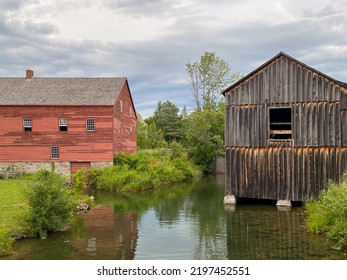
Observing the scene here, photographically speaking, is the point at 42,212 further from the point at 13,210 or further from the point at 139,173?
the point at 139,173

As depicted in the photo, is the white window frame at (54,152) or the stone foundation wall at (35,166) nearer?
the stone foundation wall at (35,166)

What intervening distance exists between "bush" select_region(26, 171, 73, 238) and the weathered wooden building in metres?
10.5

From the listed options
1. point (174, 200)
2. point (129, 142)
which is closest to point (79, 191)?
point (174, 200)

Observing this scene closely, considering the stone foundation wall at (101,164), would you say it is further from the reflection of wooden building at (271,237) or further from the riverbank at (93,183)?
the reflection of wooden building at (271,237)

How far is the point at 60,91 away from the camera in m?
38.8

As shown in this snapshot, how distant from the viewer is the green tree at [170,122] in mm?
75562

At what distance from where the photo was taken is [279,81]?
70.6 feet

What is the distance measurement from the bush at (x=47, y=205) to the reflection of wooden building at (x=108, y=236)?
1.12m

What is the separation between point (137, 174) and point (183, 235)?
17.3 metres

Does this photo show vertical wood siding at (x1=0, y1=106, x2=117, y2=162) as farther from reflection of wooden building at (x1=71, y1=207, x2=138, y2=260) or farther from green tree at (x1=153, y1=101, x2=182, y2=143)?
green tree at (x1=153, y1=101, x2=182, y2=143)

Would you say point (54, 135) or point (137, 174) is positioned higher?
point (54, 135)

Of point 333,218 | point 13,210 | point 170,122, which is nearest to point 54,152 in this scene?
point 13,210

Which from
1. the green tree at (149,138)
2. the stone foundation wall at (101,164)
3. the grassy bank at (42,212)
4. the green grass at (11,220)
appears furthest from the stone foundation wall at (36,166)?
the green tree at (149,138)

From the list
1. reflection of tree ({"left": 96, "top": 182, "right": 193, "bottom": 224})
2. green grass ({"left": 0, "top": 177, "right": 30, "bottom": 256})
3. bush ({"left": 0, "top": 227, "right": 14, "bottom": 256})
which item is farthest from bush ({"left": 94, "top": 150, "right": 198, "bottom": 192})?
bush ({"left": 0, "top": 227, "right": 14, "bottom": 256})
